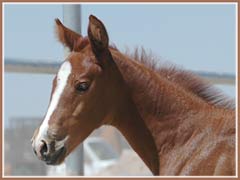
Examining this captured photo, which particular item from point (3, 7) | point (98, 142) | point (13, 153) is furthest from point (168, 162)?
point (13, 153)

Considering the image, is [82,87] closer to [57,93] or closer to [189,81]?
[57,93]

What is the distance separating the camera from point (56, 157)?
3930 mm

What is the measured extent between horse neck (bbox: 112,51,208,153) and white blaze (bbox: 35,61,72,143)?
1.06 ft

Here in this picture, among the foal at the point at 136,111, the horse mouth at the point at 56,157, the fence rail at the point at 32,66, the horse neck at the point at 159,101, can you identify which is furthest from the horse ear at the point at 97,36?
the fence rail at the point at 32,66

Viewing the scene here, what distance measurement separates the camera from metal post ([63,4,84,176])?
472 centimetres

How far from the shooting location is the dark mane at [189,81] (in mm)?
4125

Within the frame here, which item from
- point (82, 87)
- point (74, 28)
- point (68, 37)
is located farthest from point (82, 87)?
point (74, 28)

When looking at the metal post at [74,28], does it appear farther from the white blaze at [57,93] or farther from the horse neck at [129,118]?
the white blaze at [57,93]

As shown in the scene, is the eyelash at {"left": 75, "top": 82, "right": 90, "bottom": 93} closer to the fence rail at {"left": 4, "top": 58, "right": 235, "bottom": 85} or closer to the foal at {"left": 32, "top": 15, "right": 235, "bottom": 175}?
the foal at {"left": 32, "top": 15, "right": 235, "bottom": 175}

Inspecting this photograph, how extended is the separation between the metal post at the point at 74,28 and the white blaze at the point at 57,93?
781 mm

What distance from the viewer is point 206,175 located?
12.4 ft

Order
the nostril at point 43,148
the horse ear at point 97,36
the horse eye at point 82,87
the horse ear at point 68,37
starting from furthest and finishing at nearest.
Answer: the horse ear at point 68,37
the horse ear at point 97,36
the horse eye at point 82,87
the nostril at point 43,148

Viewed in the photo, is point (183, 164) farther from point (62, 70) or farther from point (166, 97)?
point (62, 70)

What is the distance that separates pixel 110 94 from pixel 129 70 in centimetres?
18
